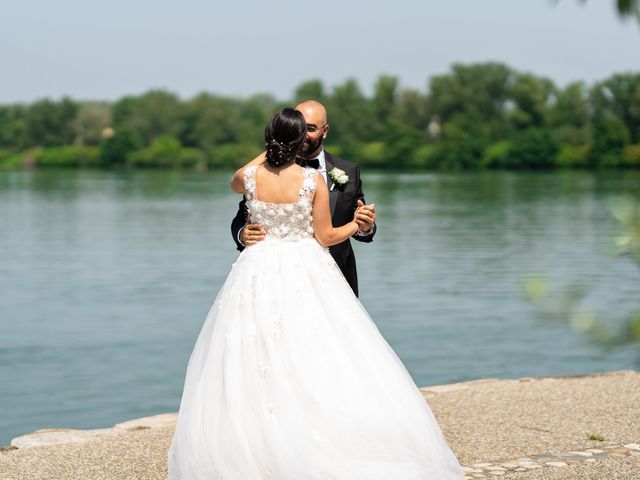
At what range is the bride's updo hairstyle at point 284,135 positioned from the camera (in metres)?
5.84

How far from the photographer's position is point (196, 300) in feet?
77.0

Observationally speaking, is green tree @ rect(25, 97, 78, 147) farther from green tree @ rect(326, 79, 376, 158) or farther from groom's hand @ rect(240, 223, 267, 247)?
groom's hand @ rect(240, 223, 267, 247)

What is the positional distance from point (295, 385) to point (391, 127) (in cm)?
15202

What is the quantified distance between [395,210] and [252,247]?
172 feet

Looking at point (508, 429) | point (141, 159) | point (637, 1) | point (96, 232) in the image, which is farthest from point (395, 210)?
point (141, 159)

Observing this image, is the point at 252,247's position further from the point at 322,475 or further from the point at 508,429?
the point at 508,429

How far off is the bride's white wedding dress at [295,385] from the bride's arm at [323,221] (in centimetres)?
4

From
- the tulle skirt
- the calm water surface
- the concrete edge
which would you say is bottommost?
the calm water surface

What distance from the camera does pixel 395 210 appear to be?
2297 inches

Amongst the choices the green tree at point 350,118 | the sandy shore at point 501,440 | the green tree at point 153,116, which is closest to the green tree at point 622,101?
the green tree at point 350,118

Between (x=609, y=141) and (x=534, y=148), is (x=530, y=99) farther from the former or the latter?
(x=609, y=141)

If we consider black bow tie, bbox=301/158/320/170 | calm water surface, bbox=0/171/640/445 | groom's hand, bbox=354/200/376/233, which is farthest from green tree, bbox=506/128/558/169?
groom's hand, bbox=354/200/376/233

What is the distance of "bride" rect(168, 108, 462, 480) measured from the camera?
224 inches

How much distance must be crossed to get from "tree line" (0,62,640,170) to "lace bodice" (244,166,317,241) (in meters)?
126
